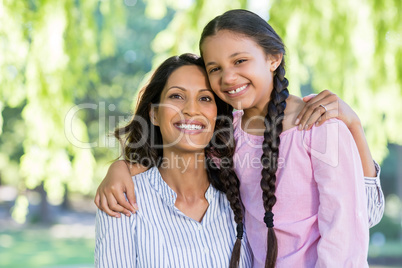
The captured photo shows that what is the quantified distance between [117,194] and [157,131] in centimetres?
53

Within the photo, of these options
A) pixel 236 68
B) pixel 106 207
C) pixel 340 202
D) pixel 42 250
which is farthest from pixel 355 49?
pixel 42 250

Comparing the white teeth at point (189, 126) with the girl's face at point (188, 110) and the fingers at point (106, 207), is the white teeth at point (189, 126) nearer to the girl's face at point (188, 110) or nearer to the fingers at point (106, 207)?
the girl's face at point (188, 110)

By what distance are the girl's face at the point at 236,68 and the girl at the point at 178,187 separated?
0.10 m

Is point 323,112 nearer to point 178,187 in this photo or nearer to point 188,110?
point 188,110

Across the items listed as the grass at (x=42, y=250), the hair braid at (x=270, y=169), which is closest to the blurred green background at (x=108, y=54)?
the hair braid at (x=270, y=169)

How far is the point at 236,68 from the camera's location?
7.06 feet

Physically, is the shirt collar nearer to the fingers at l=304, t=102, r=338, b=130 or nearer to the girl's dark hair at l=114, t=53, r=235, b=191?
the girl's dark hair at l=114, t=53, r=235, b=191

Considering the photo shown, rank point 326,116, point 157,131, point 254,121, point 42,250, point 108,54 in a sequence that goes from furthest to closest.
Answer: point 42,250 < point 108,54 < point 157,131 < point 254,121 < point 326,116

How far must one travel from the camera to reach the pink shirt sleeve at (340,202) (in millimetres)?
1861

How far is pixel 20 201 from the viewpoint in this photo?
4.24 meters

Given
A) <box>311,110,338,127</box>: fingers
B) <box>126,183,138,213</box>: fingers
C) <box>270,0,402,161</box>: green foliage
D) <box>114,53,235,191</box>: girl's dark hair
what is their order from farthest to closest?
<box>270,0,402,161</box>: green foliage → <box>114,53,235,191</box>: girl's dark hair → <box>126,183,138,213</box>: fingers → <box>311,110,338,127</box>: fingers

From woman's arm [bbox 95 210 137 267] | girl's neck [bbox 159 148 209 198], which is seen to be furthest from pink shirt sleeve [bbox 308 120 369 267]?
woman's arm [bbox 95 210 137 267]

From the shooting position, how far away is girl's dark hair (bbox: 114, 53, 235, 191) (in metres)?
2.33

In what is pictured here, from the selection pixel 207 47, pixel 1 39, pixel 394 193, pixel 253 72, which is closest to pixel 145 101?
pixel 207 47
